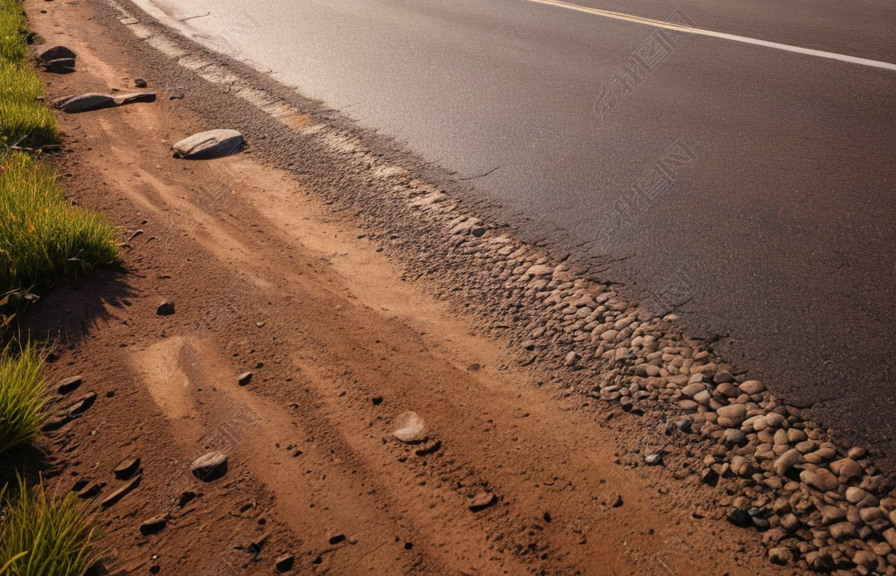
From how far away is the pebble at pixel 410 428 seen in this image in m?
3.18

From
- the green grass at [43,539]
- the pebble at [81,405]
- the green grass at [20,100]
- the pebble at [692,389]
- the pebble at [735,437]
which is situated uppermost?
the pebble at [692,389]

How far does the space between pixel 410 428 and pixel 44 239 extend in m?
2.62

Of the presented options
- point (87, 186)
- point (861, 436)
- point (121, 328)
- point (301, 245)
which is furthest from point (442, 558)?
point (87, 186)

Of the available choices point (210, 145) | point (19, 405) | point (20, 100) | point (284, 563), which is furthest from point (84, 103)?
point (284, 563)

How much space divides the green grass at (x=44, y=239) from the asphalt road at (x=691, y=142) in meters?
2.66

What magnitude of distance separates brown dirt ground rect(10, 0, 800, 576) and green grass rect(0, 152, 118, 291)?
148 millimetres

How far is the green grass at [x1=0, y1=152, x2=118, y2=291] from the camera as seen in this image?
408cm

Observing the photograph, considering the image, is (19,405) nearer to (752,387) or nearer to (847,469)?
(752,387)

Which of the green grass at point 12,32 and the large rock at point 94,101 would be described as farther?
the green grass at point 12,32

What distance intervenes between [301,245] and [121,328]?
1363 mm

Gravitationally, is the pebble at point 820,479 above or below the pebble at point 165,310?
above

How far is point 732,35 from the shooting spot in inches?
320

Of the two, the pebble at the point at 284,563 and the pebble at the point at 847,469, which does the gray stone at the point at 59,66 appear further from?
the pebble at the point at 847,469

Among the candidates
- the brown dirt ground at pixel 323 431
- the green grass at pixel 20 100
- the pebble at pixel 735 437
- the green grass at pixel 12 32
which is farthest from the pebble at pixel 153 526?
the green grass at pixel 12 32
